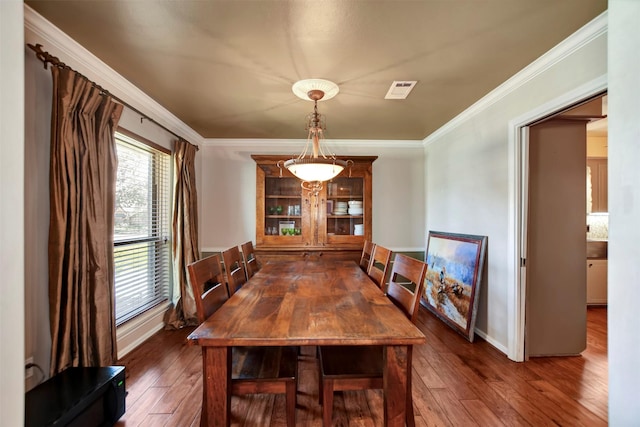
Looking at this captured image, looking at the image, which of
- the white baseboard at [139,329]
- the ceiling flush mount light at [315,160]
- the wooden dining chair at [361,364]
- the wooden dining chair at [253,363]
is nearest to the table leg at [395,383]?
the wooden dining chair at [361,364]

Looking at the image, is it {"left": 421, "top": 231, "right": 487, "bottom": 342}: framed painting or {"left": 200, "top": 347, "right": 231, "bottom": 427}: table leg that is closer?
{"left": 200, "top": 347, "right": 231, "bottom": 427}: table leg

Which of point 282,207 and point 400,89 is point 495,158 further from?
point 282,207

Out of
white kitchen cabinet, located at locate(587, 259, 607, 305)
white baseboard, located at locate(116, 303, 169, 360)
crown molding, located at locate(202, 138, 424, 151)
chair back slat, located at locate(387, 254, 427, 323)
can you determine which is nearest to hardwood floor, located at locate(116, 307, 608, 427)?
white baseboard, located at locate(116, 303, 169, 360)

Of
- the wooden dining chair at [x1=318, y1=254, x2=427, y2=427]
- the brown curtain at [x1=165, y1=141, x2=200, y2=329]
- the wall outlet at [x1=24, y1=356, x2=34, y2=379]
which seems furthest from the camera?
the brown curtain at [x1=165, y1=141, x2=200, y2=329]

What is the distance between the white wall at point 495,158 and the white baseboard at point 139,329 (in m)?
3.31

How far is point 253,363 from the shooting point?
59.2 inches

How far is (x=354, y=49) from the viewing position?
5.89 feet

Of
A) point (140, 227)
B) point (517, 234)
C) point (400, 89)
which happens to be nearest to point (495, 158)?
point (517, 234)

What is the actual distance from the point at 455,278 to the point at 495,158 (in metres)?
1.31
